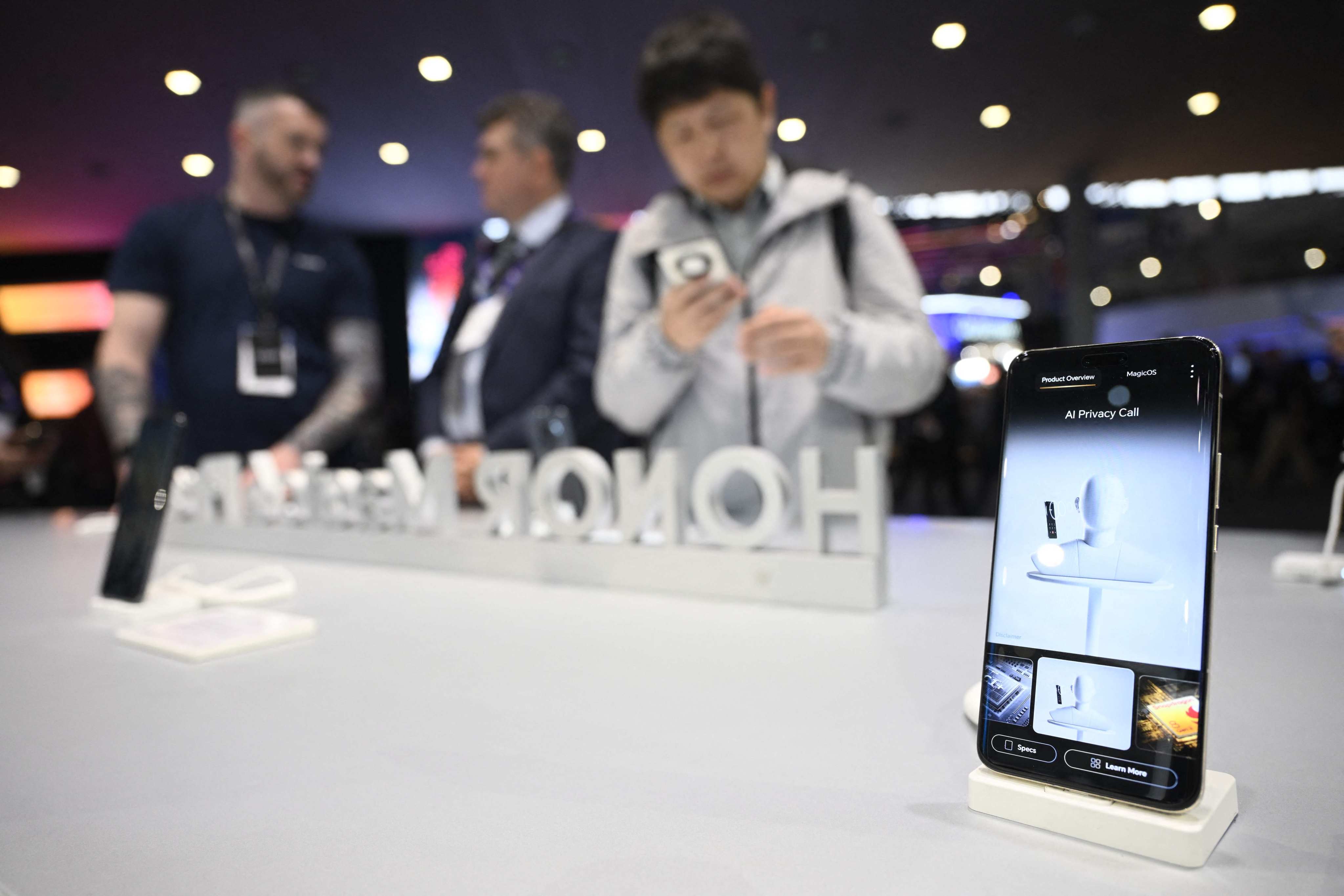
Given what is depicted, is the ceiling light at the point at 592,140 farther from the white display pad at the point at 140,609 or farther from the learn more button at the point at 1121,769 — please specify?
the learn more button at the point at 1121,769

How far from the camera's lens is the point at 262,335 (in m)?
2.94

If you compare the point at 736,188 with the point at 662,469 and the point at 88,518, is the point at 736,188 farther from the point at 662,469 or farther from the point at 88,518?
the point at 88,518

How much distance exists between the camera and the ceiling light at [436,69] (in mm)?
3195

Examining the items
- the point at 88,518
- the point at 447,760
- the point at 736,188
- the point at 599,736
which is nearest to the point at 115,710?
the point at 447,760

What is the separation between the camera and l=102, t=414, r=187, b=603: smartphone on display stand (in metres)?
1.22

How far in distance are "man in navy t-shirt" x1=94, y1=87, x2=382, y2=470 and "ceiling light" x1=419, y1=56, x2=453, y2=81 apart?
0.49m

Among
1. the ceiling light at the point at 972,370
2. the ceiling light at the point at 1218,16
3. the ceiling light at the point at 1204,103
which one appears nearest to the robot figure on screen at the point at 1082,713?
the ceiling light at the point at 1218,16

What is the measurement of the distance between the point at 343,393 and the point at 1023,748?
119 inches

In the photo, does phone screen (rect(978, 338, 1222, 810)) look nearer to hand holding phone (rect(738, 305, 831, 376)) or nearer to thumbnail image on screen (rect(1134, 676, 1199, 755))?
thumbnail image on screen (rect(1134, 676, 1199, 755))

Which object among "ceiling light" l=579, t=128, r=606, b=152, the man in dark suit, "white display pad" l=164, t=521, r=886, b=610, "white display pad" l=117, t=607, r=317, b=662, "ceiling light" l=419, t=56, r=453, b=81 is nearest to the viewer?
"white display pad" l=117, t=607, r=317, b=662

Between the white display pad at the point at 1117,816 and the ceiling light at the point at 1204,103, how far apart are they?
4101 millimetres

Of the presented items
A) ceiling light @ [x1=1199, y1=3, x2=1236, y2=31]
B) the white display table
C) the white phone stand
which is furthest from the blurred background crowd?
the white display table

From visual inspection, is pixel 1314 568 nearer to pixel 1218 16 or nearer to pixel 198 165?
pixel 1218 16

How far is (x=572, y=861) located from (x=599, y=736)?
206 mm
